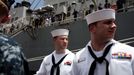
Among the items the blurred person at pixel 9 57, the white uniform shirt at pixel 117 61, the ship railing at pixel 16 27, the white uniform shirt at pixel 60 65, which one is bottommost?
the ship railing at pixel 16 27

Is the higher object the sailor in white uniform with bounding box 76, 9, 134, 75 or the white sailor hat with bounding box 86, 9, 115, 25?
the white sailor hat with bounding box 86, 9, 115, 25

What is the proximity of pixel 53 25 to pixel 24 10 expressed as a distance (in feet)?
22.8

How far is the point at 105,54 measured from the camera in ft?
10.3

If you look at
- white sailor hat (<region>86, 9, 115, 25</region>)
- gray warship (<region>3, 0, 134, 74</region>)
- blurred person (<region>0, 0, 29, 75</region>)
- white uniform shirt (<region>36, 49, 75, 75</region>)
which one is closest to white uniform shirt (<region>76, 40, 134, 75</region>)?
white sailor hat (<region>86, 9, 115, 25</region>)

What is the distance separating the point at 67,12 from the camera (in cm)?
1634

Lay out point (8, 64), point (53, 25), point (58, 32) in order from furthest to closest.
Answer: point (53, 25) < point (58, 32) < point (8, 64)

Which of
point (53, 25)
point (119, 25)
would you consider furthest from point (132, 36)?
point (53, 25)

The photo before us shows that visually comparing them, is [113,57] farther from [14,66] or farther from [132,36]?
[132,36]

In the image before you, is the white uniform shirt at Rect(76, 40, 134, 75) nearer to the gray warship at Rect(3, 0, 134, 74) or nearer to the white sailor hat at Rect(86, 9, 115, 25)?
the white sailor hat at Rect(86, 9, 115, 25)

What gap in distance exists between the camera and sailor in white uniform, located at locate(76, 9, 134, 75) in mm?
3047

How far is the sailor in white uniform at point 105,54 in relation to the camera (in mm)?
3047

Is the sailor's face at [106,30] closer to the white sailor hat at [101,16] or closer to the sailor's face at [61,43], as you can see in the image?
the white sailor hat at [101,16]

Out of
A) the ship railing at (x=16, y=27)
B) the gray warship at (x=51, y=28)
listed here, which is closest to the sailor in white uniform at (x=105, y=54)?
the gray warship at (x=51, y=28)

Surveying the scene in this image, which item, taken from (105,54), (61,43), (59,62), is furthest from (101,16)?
(59,62)
